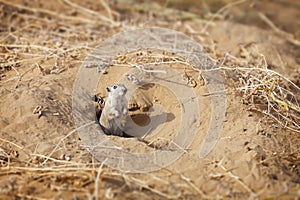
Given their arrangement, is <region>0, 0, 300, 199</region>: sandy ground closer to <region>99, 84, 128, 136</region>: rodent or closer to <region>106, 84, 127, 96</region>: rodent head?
<region>99, 84, 128, 136</region>: rodent

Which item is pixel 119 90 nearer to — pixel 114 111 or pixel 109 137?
pixel 114 111

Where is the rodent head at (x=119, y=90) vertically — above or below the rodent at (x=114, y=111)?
above

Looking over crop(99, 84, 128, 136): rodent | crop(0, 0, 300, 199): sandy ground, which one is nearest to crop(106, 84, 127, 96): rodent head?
crop(99, 84, 128, 136): rodent

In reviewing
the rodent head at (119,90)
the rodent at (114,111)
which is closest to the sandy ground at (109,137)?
the rodent at (114,111)

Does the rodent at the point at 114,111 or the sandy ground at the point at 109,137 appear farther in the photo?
the rodent at the point at 114,111

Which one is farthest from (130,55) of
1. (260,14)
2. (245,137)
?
(260,14)

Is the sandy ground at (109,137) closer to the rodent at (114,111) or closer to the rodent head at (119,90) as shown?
the rodent at (114,111)
